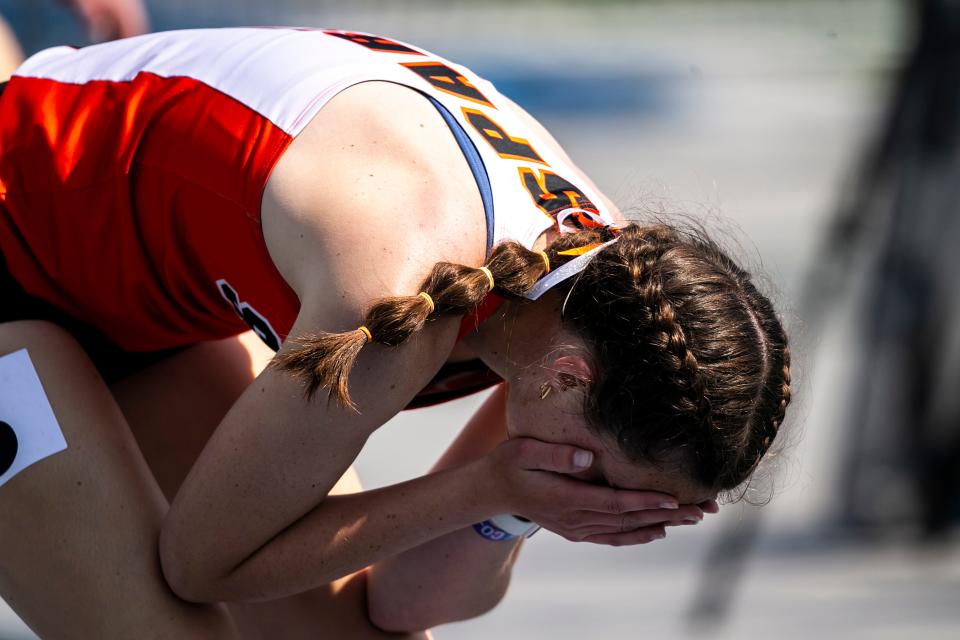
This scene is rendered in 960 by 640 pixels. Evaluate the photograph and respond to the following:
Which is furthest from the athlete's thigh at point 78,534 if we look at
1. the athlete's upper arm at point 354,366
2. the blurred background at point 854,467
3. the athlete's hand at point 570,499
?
the blurred background at point 854,467

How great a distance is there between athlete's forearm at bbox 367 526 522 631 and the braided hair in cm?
65

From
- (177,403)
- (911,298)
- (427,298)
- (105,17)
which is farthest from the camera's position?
(911,298)

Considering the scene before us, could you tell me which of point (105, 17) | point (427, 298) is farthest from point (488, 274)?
point (105, 17)

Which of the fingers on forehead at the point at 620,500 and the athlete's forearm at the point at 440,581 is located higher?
the fingers on forehead at the point at 620,500

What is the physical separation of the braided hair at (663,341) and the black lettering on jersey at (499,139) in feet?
0.45

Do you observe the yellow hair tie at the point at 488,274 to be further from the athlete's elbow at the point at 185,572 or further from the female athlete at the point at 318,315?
the athlete's elbow at the point at 185,572

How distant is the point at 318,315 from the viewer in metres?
1.45

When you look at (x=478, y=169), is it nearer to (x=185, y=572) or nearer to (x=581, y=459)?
(x=581, y=459)

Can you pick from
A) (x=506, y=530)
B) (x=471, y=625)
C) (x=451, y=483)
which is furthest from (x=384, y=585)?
(x=471, y=625)

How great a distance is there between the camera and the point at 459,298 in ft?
4.65

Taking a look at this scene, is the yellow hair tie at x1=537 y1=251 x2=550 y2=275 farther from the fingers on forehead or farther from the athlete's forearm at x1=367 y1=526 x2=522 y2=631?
the athlete's forearm at x1=367 y1=526 x2=522 y2=631

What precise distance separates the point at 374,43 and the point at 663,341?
0.65 meters

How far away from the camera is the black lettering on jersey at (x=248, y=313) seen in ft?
5.43

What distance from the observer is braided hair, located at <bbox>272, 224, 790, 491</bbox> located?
1493 millimetres
